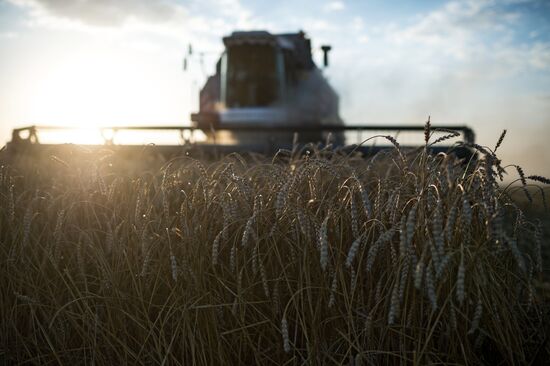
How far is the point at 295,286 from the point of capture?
2.20m

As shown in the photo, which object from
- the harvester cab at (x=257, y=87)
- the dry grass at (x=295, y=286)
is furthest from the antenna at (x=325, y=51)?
the dry grass at (x=295, y=286)

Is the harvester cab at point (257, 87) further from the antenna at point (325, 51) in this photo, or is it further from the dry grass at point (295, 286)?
the dry grass at point (295, 286)

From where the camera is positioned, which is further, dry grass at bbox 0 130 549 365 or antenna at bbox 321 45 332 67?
antenna at bbox 321 45 332 67

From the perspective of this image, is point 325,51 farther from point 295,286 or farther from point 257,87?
point 295,286

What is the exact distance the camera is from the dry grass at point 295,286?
1868mm

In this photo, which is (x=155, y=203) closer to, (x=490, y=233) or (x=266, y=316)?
(x=266, y=316)

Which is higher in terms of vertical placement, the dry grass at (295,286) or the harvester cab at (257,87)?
the harvester cab at (257,87)

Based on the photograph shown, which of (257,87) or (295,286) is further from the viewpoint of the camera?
(257,87)

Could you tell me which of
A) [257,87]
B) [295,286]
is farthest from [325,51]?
[295,286]

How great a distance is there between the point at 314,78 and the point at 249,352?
1520cm

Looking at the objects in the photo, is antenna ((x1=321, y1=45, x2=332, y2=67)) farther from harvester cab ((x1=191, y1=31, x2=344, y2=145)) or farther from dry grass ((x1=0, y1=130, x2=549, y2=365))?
dry grass ((x1=0, y1=130, x2=549, y2=365))

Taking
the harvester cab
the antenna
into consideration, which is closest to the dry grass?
the harvester cab

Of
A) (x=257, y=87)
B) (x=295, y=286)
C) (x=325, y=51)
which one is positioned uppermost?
(x=325, y=51)

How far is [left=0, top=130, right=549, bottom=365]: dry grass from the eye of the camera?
6.13ft
